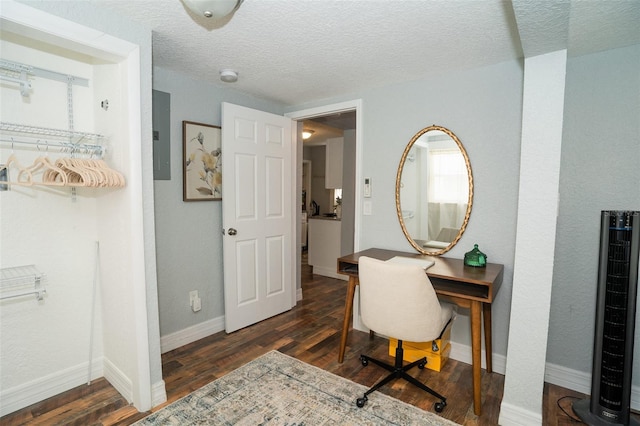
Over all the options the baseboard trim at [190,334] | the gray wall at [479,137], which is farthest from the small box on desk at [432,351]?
the baseboard trim at [190,334]

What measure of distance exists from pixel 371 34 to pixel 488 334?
2.17 metres

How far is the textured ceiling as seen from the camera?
1.61 metres

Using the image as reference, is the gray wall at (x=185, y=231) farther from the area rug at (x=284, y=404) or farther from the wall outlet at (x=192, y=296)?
the area rug at (x=284, y=404)

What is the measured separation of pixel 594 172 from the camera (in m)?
2.12

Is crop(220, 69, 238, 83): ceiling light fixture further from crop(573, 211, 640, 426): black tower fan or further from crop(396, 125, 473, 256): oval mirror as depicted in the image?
crop(573, 211, 640, 426): black tower fan

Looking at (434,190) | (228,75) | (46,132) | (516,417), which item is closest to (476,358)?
(516,417)

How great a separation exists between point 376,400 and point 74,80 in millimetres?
2818

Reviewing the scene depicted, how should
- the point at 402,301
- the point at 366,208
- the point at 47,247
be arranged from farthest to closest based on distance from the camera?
the point at 366,208 < the point at 47,247 < the point at 402,301

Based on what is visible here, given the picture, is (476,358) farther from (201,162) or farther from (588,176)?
(201,162)

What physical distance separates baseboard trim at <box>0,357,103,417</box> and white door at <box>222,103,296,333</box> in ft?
3.54

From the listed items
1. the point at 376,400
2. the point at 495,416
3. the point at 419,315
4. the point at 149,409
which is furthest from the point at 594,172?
the point at 149,409

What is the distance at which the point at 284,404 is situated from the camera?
202cm

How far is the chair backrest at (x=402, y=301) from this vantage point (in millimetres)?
1887

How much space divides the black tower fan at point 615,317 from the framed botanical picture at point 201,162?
2831 mm
